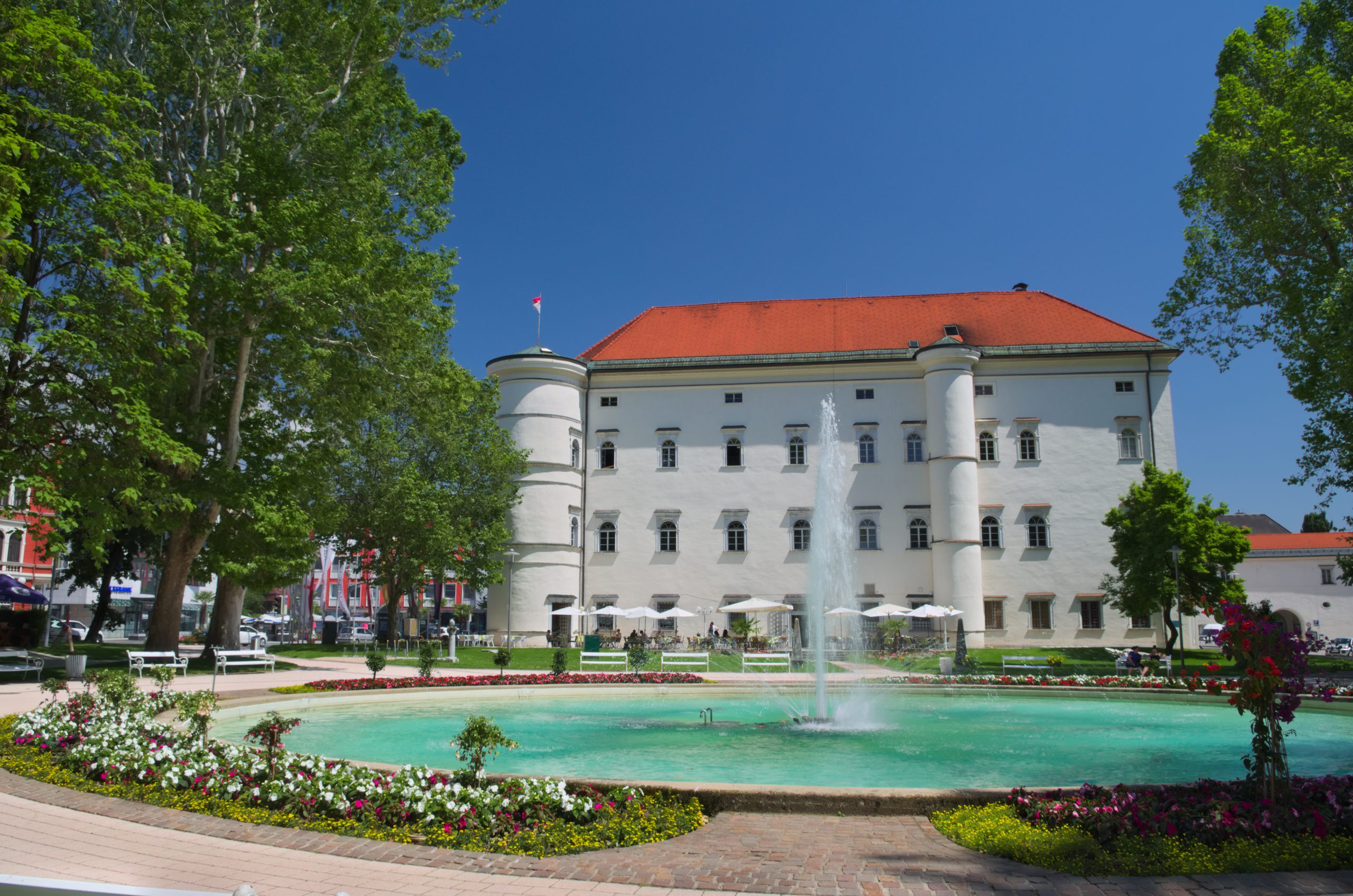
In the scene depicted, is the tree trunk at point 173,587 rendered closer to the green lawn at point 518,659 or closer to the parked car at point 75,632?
the green lawn at point 518,659

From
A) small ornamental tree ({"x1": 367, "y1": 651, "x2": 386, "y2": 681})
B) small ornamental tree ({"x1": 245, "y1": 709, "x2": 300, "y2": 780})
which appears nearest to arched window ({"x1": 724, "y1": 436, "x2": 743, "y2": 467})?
small ornamental tree ({"x1": 367, "y1": 651, "x2": 386, "y2": 681})

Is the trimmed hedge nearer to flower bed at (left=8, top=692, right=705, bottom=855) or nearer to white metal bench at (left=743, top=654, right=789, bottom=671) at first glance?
flower bed at (left=8, top=692, right=705, bottom=855)

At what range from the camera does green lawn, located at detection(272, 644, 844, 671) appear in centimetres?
2755

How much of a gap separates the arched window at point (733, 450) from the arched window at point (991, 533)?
12.1 metres

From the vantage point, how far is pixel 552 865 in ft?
19.1

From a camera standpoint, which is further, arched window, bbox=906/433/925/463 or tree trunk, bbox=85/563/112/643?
arched window, bbox=906/433/925/463

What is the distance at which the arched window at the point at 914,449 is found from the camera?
42500 mm

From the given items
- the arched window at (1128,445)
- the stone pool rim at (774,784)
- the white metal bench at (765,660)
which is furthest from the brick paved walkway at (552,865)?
the arched window at (1128,445)

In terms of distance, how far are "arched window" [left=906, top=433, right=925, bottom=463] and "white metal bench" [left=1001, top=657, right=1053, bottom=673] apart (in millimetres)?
13989

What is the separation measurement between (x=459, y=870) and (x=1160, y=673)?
23.2 m

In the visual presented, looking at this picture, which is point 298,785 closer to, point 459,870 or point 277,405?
point 459,870

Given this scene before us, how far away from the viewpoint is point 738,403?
44438mm

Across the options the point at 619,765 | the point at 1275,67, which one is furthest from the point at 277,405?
the point at 1275,67

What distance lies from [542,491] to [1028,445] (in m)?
23.5
